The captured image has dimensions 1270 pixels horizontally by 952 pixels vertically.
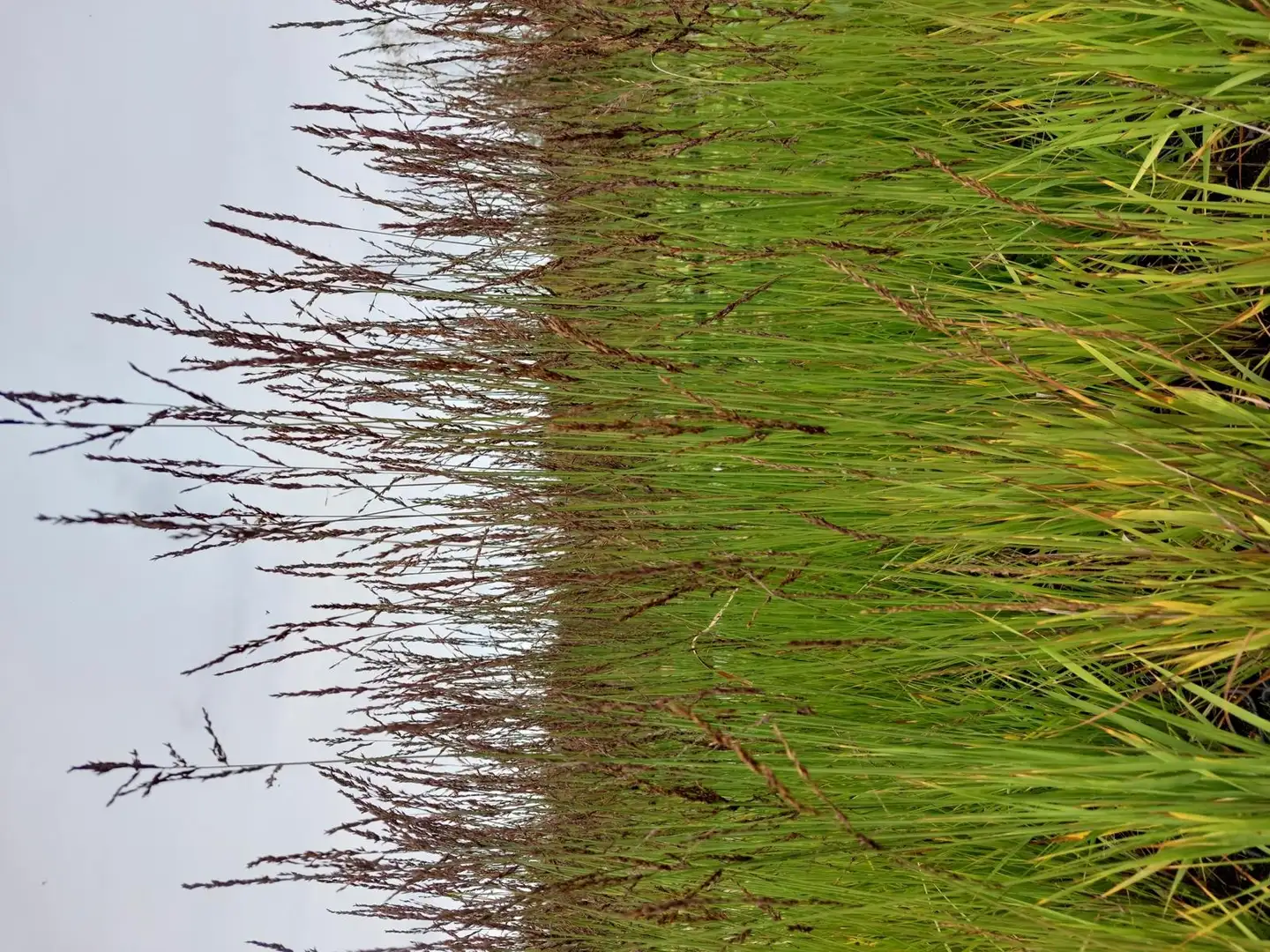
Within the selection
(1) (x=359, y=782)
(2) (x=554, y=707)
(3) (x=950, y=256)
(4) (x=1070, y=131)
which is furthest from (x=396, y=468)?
(4) (x=1070, y=131)

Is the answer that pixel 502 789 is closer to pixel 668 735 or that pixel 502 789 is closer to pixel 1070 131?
pixel 668 735

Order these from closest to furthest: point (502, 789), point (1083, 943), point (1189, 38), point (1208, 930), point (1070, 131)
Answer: point (1208, 930), point (1083, 943), point (1189, 38), point (1070, 131), point (502, 789)

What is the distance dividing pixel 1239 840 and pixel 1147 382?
30.6 inches

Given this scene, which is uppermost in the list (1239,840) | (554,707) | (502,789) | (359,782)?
(1239,840)

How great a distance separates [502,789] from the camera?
2.28 metres

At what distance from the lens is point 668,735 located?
1996 mm

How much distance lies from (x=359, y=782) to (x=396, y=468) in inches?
32.6

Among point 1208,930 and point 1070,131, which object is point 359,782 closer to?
point 1208,930

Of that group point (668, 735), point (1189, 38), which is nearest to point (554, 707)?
point (668, 735)

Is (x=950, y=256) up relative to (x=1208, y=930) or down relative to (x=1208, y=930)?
up

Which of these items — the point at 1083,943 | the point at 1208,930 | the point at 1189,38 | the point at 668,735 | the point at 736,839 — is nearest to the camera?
the point at 1208,930

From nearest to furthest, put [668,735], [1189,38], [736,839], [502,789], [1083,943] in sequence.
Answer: [1083,943], [1189,38], [736,839], [668,735], [502,789]

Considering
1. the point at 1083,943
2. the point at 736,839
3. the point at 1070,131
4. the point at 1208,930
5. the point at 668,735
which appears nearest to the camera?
the point at 1208,930

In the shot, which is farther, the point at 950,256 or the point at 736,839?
the point at 950,256
